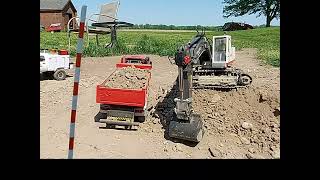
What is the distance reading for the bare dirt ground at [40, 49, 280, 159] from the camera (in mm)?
7051

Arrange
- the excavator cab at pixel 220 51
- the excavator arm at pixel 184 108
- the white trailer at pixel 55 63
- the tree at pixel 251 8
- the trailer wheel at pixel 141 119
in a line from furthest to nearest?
the tree at pixel 251 8 < the white trailer at pixel 55 63 < the excavator cab at pixel 220 51 < the trailer wheel at pixel 141 119 < the excavator arm at pixel 184 108

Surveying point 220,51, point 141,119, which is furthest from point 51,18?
point 141,119

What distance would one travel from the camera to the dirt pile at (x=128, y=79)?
27.5ft

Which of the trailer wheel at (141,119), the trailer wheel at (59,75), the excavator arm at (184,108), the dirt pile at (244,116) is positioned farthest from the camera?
the trailer wheel at (59,75)

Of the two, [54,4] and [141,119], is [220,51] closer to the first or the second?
[141,119]

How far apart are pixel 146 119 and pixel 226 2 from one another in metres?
44.8

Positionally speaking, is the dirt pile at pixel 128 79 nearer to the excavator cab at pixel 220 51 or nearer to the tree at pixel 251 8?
the excavator cab at pixel 220 51

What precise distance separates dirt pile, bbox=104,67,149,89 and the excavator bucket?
1.58m

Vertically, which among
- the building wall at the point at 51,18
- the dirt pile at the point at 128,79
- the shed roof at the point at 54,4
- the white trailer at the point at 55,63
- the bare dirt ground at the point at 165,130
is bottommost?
the bare dirt ground at the point at 165,130

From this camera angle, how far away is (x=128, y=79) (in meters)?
8.65

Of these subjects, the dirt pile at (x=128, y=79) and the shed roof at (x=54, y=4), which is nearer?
the dirt pile at (x=128, y=79)

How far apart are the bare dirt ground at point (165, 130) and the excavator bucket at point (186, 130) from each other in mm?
234

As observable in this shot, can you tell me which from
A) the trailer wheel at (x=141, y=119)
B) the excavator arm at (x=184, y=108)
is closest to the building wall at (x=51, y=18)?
the trailer wheel at (x=141, y=119)
